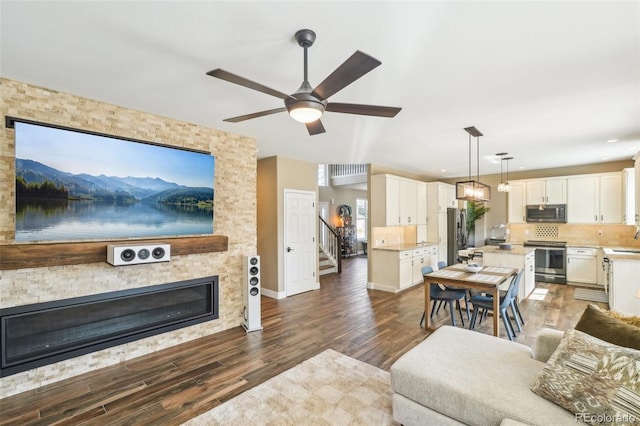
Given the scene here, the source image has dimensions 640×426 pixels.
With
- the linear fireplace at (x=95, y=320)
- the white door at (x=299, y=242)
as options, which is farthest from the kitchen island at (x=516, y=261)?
the linear fireplace at (x=95, y=320)

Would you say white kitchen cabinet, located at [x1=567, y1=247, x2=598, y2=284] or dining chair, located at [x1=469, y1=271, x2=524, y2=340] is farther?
white kitchen cabinet, located at [x1=567, y1=247, x2=598, y2=284]

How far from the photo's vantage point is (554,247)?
21.8 ft

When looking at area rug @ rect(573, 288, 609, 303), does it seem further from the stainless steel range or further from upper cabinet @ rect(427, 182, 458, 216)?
upper cabinet @ rect(427, 182, 458, 216)

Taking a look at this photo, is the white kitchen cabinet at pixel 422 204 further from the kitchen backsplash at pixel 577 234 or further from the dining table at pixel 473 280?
the dining table at pixel 473 280

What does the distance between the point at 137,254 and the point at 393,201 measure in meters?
5.02

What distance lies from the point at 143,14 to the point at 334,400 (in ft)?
10.2

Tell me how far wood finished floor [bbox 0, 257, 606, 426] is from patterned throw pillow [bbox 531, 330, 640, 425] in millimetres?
1611

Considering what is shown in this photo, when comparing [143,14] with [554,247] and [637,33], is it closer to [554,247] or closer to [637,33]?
[637,33]

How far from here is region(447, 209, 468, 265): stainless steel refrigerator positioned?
7.75m

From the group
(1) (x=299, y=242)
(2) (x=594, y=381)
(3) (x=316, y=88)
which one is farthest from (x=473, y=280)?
(1) (x=299, y=242)

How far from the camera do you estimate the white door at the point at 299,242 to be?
576cm

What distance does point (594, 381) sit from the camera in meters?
1.59

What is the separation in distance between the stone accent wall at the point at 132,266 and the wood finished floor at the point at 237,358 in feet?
0.47

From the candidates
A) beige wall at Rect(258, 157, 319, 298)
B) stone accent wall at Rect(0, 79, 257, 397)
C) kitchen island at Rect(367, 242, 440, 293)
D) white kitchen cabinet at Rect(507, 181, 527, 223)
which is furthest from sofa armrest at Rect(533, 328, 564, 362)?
white kitchen cabinet at Rect(507, 181, 527, 223)
